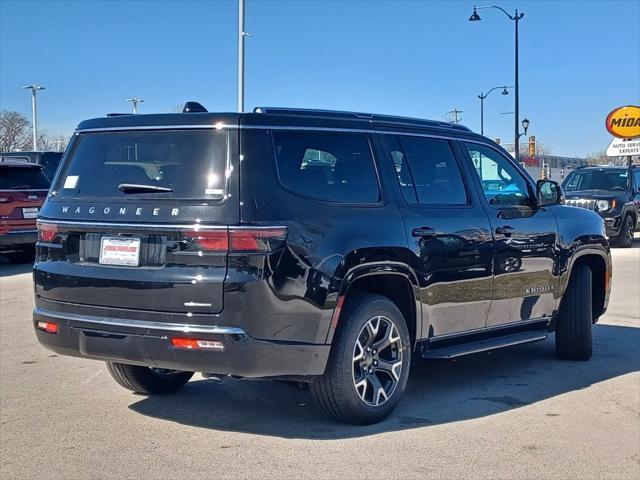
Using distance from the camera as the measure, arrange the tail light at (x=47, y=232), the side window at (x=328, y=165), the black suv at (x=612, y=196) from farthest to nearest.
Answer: the black suv at (x=612, y=196) < the tail light at (x=47, y=232) < the side window at (x=328, y=165)

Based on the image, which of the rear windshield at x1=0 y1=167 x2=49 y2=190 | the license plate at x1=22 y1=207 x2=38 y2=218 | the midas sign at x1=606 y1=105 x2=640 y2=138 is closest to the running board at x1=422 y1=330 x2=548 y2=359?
the license plate at x1=22 y1=207 x2=38 y2=218

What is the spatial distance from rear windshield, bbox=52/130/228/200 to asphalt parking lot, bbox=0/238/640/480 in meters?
1.51

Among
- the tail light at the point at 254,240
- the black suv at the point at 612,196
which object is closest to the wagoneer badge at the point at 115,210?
the tail light at the point at 254,240

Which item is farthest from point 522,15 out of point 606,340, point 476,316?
point 476,316

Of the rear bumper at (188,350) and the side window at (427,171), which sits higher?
the side window at (427,171)

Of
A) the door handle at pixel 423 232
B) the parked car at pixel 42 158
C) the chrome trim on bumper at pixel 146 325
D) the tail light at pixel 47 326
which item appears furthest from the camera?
the parked car at pixel 42 158

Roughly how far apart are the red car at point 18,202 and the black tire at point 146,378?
854 cm

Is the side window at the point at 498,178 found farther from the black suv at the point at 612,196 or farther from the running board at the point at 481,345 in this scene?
the black suv at the point at 612,196

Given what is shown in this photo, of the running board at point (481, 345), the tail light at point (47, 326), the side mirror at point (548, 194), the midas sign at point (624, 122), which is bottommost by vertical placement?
the running board at point (481, 345)

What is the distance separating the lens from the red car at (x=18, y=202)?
13.4 metres

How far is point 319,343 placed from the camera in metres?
4.51

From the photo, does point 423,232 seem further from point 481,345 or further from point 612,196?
point 612,196

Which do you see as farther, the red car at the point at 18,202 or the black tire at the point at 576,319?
the red car at the point at 18,202

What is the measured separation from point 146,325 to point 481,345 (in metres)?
2.65
